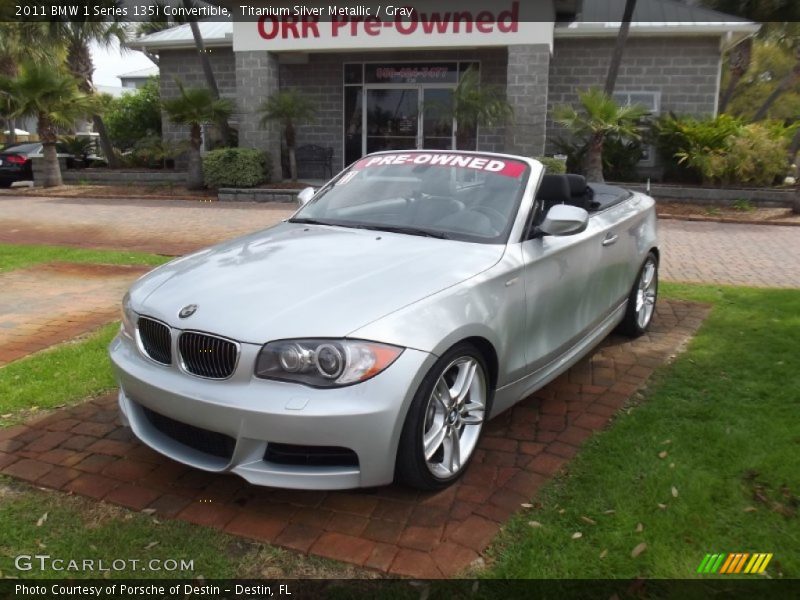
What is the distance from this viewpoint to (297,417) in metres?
2.74

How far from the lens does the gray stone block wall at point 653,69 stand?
1758cm

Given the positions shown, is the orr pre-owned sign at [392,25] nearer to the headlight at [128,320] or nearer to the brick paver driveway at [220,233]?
the brick paver driveway at [220,233]

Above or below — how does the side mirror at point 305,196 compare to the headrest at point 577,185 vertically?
below

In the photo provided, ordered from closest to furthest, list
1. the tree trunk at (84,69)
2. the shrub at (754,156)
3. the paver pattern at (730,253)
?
the paver pattern at (730,253), the shrub at (754,156), the tree trunk at (84,69)

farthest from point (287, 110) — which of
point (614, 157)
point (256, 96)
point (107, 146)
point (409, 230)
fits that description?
point (409, 230)

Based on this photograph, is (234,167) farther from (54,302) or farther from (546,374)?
(546,374)

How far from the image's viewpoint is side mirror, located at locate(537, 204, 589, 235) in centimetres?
382

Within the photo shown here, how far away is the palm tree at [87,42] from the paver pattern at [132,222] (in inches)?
200

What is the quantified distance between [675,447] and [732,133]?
47.2 ft

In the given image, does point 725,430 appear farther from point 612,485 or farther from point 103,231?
point 103,231

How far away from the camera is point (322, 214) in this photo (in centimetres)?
447

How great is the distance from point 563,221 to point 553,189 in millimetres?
561

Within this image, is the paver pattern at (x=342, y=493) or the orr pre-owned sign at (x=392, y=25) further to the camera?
the orr pre-owned sign at (x=392, y=25)

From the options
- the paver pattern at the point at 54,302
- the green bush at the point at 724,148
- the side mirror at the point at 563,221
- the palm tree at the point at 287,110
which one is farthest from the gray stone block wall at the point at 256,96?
the side mirror at the point at 563,221
